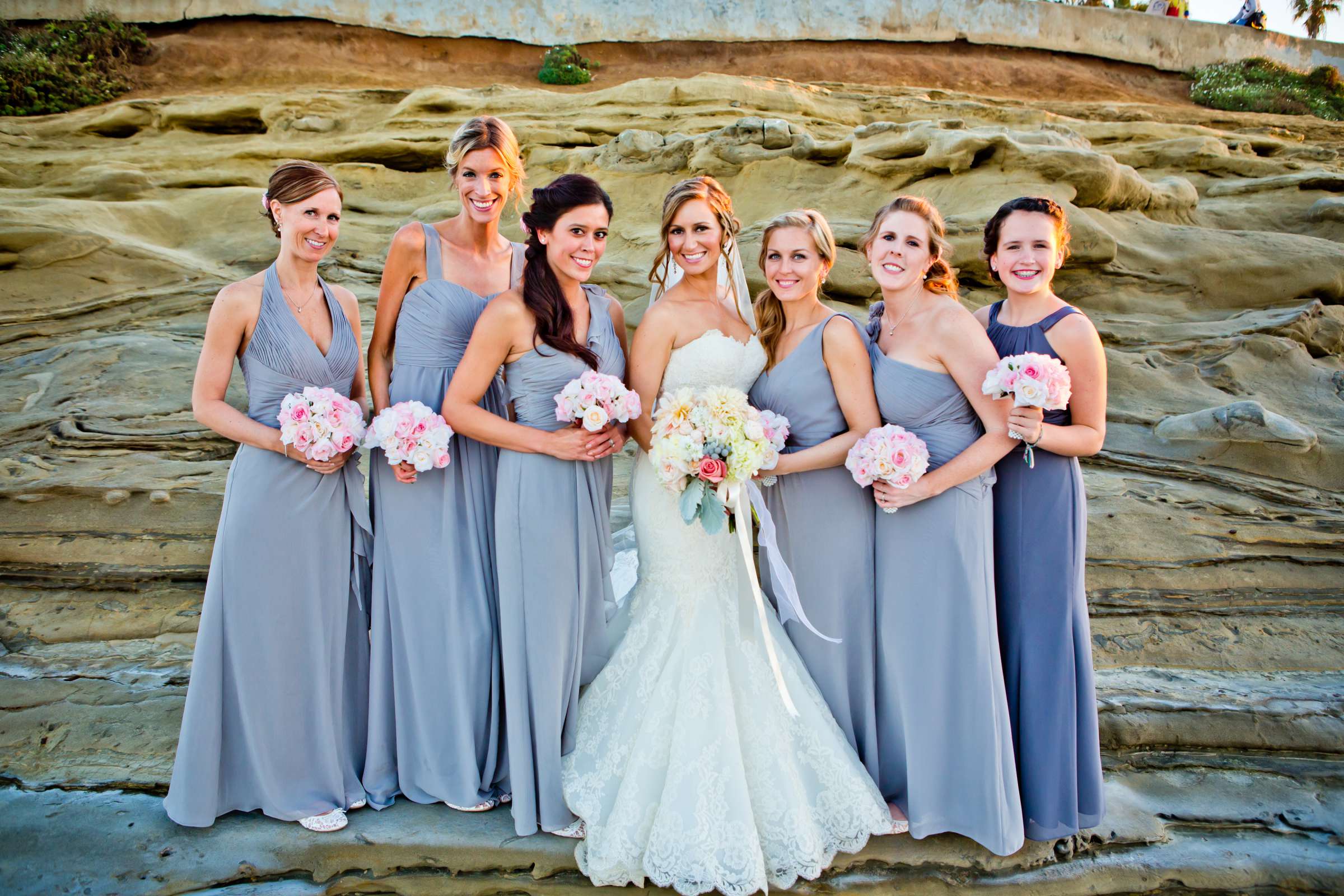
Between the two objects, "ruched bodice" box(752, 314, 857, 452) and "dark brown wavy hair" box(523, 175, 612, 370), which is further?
"ruched bodice" box(752, 314, 857, 452)

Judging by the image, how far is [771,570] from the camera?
3.72 m

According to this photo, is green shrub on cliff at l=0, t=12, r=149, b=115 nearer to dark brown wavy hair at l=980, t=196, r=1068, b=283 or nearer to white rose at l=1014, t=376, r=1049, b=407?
dark brown wavy hair at l=980, t=196, r=1068, b=283

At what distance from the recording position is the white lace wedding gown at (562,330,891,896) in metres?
3.25

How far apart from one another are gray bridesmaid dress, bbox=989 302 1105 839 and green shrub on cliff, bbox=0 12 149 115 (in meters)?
16.1

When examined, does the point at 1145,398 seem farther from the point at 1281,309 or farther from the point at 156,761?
the point at 156,761

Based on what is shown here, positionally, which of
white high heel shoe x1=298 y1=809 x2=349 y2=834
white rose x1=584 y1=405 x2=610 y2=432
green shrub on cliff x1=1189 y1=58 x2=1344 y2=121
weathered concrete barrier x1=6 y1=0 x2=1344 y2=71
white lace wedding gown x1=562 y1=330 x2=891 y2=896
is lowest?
white high heel shoe x1=298 y1=809 x2=349 y2=834

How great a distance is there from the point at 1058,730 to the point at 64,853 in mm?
4107

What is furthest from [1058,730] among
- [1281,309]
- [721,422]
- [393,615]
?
[1281,309]

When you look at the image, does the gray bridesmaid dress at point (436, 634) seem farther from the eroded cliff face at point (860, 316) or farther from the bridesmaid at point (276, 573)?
the eroded cliff face at point (860, 316)

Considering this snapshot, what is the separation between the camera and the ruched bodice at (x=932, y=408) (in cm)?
353

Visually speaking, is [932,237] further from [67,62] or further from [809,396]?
[67,62]

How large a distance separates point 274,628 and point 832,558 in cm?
235

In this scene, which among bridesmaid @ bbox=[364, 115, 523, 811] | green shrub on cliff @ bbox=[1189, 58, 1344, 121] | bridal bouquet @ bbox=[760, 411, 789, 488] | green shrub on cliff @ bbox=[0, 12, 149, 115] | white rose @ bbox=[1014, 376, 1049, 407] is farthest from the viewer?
green shrub on cliff @ bbox=[1189, 58, 1344, 121]

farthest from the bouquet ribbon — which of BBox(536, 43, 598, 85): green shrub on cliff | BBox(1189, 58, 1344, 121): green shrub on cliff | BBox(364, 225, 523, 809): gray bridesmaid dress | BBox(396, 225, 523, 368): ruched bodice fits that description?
BBox(1189, 58, 1344, 121): green shrub on cliff
